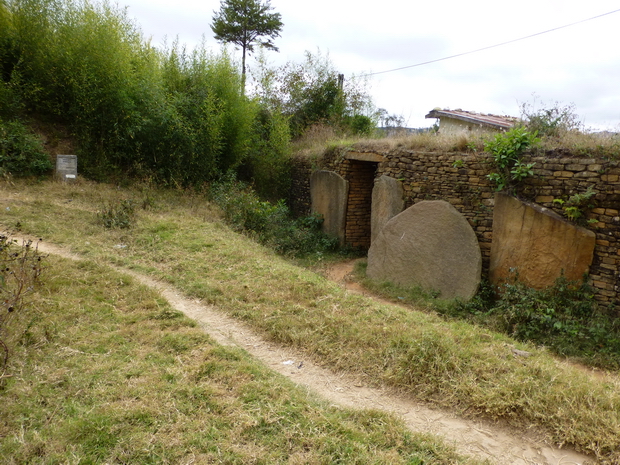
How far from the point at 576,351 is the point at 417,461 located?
3.03 metres

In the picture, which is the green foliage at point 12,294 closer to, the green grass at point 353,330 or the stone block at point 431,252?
the green grass at point 353,330

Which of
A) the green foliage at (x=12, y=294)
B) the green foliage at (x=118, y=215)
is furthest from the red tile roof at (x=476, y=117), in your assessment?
the green foliage at (x=12, y=294)

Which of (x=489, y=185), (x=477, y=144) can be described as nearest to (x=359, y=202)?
(x=477, y=144)

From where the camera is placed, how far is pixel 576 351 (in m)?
4.67

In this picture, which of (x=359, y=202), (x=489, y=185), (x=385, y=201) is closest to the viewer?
(x=489, y=185)

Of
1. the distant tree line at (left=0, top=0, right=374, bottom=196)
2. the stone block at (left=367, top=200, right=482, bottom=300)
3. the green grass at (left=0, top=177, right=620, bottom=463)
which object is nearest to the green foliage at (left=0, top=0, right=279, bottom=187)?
the distant tree line at (left=0, top=0, right=374, bottom=196)

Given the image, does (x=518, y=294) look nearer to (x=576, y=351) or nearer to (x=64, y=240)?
(x=576, y=351)

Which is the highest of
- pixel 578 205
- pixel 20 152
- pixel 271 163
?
pixel 271 163

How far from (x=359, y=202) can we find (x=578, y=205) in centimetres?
436

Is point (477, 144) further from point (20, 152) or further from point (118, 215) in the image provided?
point (20, 152)

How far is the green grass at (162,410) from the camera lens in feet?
8.35

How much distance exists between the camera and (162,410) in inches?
113

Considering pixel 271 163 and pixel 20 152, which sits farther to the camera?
pixel 271 163

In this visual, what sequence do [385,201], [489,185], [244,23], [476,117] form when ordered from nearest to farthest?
[489,185] → [385,201] → [476,117] → [244,23]
